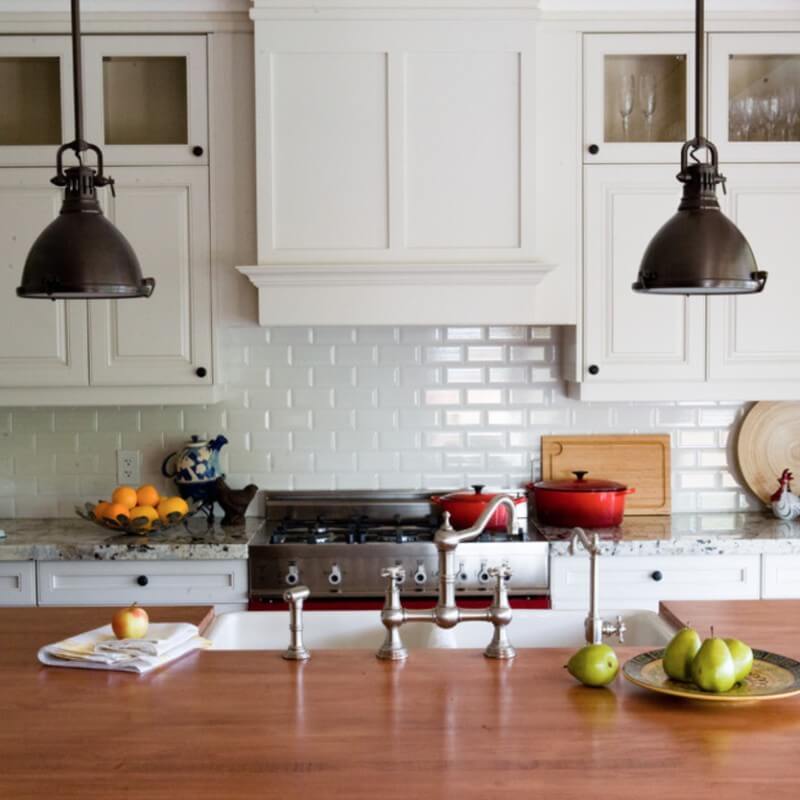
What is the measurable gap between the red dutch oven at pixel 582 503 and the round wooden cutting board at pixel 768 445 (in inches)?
23.6

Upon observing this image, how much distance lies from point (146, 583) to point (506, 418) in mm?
1514

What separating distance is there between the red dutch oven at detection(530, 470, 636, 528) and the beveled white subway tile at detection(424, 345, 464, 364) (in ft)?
2.04

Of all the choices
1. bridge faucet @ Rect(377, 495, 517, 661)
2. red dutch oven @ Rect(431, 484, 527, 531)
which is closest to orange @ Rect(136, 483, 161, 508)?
red dutch oven @ Rect(431, 484, 527, 531)

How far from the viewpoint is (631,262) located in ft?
12.6

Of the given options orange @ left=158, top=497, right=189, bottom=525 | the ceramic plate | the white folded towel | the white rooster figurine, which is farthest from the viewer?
the white rooster figurine

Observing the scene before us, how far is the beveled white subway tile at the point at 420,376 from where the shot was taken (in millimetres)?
4188

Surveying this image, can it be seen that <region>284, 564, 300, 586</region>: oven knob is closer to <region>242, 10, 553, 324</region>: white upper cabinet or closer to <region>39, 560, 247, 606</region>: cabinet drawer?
<region>39, 560, 247, 606</region>: cabinet drawer

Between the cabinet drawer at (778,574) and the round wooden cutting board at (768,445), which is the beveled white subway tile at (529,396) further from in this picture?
the cabinet drawer at (778,574)

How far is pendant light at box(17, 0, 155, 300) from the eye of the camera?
2.21 m

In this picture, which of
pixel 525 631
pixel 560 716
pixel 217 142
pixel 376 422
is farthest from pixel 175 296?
pixel 560 716

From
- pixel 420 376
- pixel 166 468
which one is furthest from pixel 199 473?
pixel 420 376

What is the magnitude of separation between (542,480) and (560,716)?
2345 mm

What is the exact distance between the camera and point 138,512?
367cm

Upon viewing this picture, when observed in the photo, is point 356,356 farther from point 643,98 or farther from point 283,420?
point 643,98
